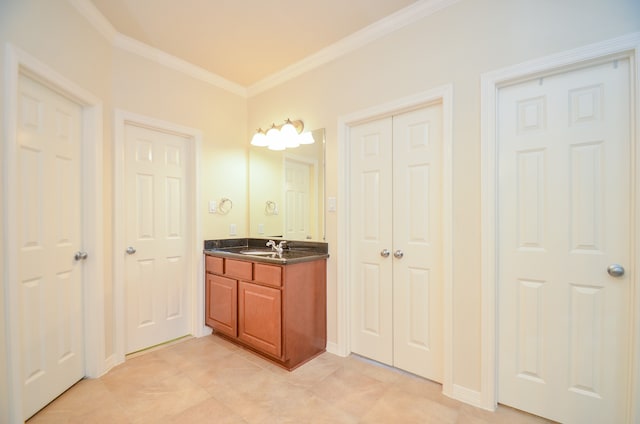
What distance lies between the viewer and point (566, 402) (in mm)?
1548

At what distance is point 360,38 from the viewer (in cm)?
226

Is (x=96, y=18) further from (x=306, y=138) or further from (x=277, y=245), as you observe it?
(x=277, y=245)

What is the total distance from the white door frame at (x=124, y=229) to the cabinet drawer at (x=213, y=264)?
0.07m

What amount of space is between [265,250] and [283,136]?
1.19 meters

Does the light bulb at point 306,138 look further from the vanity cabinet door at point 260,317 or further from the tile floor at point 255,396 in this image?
the tile floor at point 255,396

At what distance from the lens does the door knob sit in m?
1.42

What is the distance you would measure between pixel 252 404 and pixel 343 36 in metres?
2.81

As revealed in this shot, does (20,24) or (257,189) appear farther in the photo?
(257,189)

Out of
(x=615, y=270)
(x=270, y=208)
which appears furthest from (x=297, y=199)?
(x=615, y=270)

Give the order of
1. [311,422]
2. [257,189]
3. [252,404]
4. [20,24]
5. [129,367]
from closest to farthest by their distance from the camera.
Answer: [20,24] < [311,422] < [252,404] < [129,367] < [257,189]

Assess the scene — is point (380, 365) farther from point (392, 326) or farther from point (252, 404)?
point (252, 404)

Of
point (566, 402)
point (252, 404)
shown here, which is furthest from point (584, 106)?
point (252, 404)

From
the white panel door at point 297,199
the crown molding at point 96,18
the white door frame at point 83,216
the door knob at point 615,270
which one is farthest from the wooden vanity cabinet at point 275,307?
the crown molding at point 96,18

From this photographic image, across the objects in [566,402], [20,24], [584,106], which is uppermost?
[20,24]
